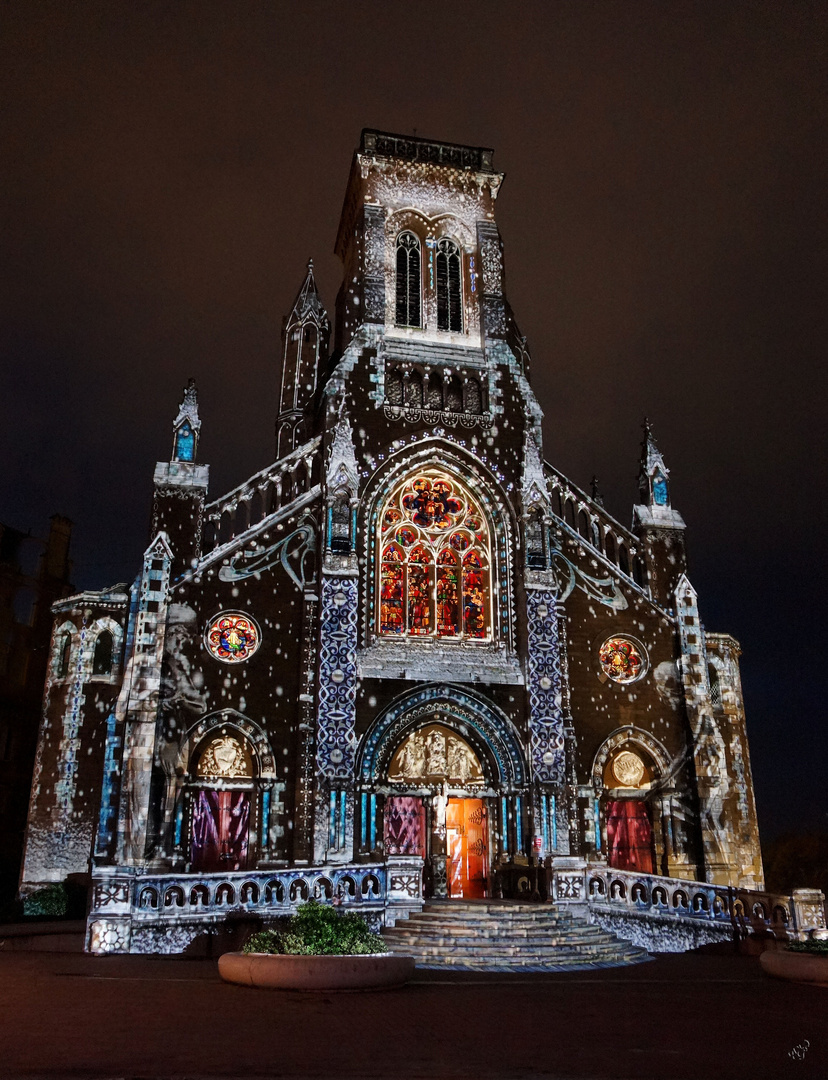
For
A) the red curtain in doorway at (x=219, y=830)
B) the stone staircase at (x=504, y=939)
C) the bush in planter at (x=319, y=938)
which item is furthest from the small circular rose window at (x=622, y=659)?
the bush in planter at (x=319, y=938)

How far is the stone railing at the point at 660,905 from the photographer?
824 inches

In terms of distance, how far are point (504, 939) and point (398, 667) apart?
913 centimetres

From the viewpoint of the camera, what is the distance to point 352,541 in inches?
1061

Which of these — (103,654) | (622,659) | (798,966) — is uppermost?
(103,654)

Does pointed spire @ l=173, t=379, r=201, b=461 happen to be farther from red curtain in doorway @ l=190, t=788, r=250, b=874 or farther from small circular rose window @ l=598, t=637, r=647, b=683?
small circular rose window @ l=598, t=637, r=647, b=683

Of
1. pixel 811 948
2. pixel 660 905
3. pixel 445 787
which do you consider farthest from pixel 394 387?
pixel 811 948

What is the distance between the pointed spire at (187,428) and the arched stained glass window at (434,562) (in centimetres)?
639

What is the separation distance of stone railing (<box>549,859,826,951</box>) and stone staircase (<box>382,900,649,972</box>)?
75 cm

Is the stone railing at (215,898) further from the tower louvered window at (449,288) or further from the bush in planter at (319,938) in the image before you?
the tower louvered window at (449,288)

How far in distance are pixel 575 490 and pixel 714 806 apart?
1094 centimetres

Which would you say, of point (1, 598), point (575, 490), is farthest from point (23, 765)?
point (575, 490)

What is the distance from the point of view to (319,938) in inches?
516

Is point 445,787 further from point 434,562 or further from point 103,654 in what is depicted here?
point 103,654

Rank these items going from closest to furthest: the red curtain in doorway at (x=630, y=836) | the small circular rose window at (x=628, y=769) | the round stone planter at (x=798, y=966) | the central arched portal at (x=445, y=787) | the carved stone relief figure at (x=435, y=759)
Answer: the round stone planter at (x=798, y=966), the central arched portal at (x=445, y=787), the carved stone relief figure at (x=435, y=759), the red curtain in doorway at (x=630, y=836), the small circular rose window at (x=628, y=769)
